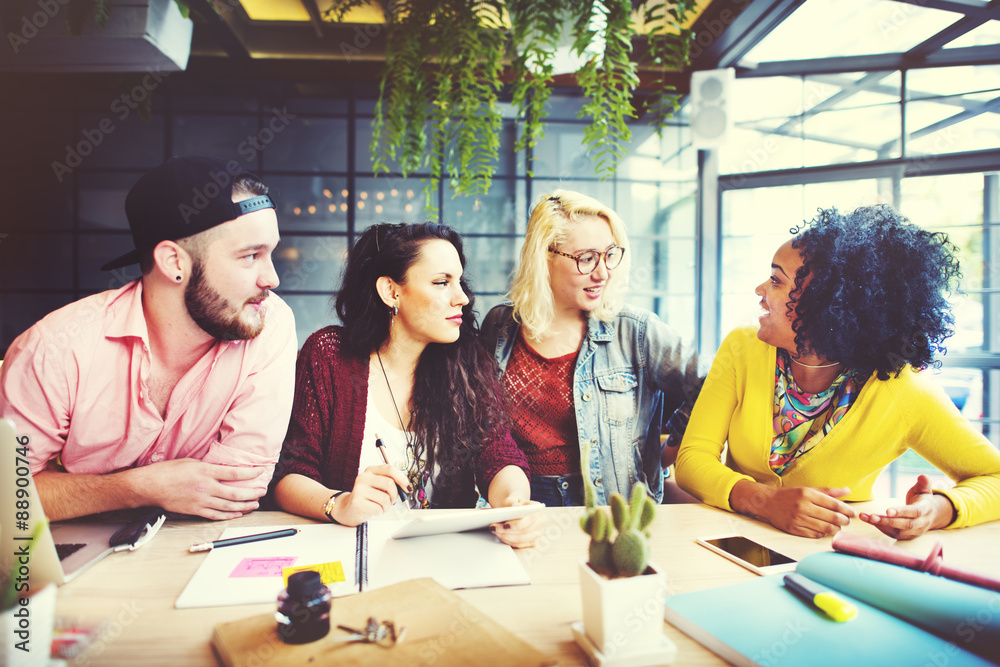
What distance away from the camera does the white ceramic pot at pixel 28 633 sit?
604 mm

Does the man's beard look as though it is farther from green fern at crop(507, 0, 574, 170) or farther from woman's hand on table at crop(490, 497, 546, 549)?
green fern at crop(507, 0, 574, 170)

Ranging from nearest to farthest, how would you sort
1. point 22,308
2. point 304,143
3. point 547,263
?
point 547,263, point 22,308, point 304,143

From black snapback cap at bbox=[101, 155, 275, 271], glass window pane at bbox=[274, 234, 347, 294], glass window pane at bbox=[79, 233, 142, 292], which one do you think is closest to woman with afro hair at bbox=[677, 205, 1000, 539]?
black snapback cap at bbox=[101, 155, 275, 271]

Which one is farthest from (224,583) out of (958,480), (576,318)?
(958,480)

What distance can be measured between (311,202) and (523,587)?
12.3ft

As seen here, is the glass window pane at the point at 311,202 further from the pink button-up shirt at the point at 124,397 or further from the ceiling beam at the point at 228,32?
the pink button-up shirt at the point at 124,397

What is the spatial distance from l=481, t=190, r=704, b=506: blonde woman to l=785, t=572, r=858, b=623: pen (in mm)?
971

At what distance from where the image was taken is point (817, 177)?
3.46 m

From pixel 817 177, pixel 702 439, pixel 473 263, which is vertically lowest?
pixel 702 439

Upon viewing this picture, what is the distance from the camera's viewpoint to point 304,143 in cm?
408

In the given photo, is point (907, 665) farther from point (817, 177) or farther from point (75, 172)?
point (75, 172)

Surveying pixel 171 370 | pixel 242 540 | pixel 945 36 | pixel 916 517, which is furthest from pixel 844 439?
pixel 945 36

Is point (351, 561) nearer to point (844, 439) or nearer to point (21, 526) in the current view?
point (21, 526)

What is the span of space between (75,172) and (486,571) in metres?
4.52
